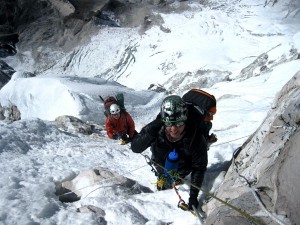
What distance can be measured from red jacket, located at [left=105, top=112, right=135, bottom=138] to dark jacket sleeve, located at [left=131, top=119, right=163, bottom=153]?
274 cm

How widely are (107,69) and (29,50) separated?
9.39 meters

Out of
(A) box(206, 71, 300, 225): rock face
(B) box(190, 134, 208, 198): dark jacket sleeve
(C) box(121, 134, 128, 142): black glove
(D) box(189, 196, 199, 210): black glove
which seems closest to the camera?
(A) box(206, 71, 300, 225): rock face

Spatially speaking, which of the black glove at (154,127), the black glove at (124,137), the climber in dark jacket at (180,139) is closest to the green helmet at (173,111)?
the climber in dark jacket at (180,139)

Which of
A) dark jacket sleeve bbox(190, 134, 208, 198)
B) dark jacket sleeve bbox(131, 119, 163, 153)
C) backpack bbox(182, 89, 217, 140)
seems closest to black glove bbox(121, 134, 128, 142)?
backpack bbox(182, 89, 217, 140)

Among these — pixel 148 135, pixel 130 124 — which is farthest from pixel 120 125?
pixel 148 135

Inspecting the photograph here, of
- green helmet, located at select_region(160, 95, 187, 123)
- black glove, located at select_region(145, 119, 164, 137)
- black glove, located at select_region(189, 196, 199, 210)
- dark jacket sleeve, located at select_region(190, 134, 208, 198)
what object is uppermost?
green helmet, located at select_region(160, 95, 187, 123)

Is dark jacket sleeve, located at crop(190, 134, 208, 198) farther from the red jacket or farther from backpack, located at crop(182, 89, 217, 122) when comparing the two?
the red jacket

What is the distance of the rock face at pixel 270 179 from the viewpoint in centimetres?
237

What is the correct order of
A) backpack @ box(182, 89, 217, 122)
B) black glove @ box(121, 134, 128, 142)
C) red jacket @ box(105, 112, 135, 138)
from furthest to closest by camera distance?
red jacket @ box(105, 112, 135, 138)
black glove @ box(121, 134, 128, 142)
backpack @ box(182, 89, 217, 122)

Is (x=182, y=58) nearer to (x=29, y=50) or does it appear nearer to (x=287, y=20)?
(x=287, y=20)

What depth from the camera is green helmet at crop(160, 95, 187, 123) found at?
11.5 ft

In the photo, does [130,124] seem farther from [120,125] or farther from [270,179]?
[270,179]

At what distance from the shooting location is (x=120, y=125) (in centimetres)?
685

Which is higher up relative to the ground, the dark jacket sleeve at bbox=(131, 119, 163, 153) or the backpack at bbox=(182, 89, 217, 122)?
the backpack at bbox=(182, 89, 217, 122)
